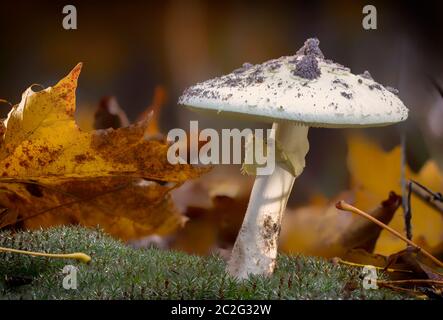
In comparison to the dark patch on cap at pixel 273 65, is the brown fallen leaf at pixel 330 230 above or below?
below

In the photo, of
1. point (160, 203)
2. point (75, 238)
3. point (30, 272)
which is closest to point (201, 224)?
point (160, 203)

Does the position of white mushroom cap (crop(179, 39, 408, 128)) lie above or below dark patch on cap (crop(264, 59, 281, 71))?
below

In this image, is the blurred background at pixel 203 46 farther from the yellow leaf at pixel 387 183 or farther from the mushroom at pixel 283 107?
the mushroom at pixel 283 107

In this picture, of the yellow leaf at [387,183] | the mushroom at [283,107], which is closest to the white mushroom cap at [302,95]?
the mushroom at [283,107]

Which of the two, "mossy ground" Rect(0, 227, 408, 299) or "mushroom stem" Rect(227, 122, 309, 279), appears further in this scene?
"mushroom stem" Rect(227, 122, 309, 279)

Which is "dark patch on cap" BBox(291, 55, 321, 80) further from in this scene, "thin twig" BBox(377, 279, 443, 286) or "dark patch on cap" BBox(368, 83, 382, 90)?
"thin twig" BBox(377, 279, 443, 286)

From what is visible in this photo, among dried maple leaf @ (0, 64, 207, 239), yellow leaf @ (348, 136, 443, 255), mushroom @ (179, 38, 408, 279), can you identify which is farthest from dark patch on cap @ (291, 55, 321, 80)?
yellow leaf @ (348, 136, 443, 255)

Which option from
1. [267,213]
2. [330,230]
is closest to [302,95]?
[267,213]
